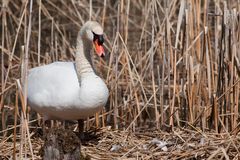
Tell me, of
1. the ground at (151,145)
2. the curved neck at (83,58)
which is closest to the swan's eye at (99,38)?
the curved neck at (83,58)

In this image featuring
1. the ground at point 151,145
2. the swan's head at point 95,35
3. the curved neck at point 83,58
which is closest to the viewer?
the ground at point 151,145

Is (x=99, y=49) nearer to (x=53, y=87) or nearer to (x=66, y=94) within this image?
(x=66, y=94)

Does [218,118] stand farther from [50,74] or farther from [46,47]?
[46,47]

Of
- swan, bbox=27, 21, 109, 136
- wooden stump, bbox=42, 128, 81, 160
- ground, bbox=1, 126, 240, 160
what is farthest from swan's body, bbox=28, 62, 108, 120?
wooden stump, bbox=42, 128, 81, 160

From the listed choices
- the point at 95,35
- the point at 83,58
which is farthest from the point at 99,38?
the point at 83,58

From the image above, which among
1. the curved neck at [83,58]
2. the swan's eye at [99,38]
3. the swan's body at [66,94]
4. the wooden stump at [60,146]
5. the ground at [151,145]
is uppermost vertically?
the swan's eye at [99,38]

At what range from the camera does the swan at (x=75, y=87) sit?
5.46m

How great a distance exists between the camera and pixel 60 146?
4.86 m

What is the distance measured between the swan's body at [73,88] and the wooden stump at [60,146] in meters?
0.58

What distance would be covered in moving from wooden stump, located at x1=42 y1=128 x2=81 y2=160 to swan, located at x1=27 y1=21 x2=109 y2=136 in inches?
22.9

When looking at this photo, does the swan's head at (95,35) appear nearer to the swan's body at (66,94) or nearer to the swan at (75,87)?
the swan at (75,87)

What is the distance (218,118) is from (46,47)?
16.1 ft

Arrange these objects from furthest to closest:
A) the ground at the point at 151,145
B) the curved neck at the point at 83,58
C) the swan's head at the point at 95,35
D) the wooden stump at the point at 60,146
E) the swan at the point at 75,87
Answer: the curved neck at the point at 83,58 → the swan at the point at 75,87 → the swan's head at the point at 95,35 → the ground at the point at 151,145 → the wooden stump at the point at 60,146

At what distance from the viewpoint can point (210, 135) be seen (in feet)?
18.7
